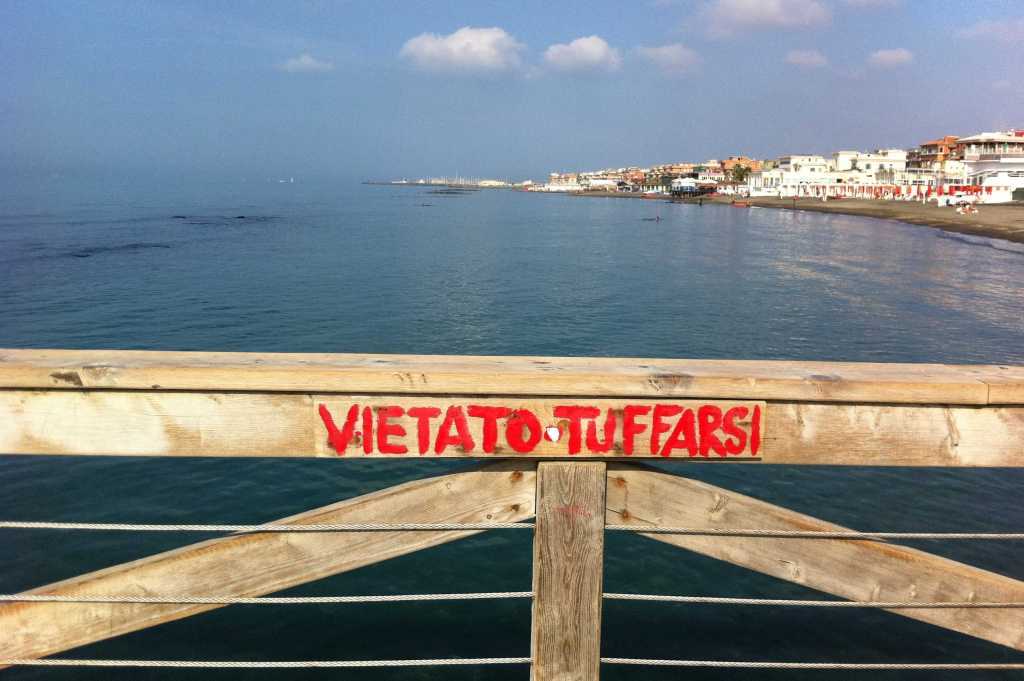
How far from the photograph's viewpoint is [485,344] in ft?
69.7

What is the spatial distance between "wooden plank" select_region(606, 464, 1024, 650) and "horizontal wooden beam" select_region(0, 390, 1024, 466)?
188 millimetres

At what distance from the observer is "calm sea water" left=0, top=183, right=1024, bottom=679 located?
20.4 feet

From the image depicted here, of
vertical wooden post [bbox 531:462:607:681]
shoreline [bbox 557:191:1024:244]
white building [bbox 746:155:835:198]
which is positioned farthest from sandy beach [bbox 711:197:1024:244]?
vertical wooden post [bbox 531:462:607:681]

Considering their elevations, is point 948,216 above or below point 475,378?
above

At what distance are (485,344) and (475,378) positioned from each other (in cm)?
1897

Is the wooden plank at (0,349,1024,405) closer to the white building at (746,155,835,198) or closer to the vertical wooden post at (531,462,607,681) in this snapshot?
the vertical wooden post at (531,462,607,681)

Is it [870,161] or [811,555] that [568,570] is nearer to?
[811,555]

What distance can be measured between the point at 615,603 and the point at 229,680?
3.46 m

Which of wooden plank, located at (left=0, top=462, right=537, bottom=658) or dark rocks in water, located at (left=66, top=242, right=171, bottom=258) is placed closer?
wooden plank, located at (left=0, top=462, right=537, bottom=658)

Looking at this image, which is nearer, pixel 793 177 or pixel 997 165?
pixel 997 165

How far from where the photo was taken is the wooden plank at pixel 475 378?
2.28 metres

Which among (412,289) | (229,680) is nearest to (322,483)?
(229,680)

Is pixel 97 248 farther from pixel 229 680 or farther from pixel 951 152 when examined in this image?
pixel 951 152

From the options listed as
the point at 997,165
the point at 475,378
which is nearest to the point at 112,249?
the point at 475,378
